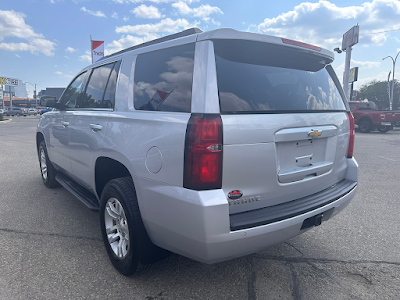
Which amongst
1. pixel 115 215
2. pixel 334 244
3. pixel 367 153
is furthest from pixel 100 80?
pixel 367 153

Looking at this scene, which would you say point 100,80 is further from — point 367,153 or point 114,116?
point 367,153

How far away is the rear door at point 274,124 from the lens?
205 centimetres

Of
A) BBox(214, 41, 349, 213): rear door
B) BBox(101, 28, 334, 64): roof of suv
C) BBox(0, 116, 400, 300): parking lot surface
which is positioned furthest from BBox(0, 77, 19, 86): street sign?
BBox(214, 41, 349, 213): rear door

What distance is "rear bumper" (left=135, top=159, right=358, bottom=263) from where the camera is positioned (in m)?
1.91

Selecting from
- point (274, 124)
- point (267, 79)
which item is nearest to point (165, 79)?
point (267, 79)

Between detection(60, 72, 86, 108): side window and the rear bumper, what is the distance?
2.18 metres

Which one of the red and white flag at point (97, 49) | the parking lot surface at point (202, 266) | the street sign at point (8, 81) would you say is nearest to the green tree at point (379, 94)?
the red and white flag at point (97, 49)

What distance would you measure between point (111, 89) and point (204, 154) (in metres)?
1.55

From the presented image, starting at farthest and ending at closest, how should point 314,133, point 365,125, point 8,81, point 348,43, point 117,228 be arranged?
1. point 8,81
2. point 348,43
3. point 365,125
4. point 117,228
5. point 314,133

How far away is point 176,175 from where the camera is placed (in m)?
2.04

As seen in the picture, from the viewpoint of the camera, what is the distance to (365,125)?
17.2 m

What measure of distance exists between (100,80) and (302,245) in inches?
109

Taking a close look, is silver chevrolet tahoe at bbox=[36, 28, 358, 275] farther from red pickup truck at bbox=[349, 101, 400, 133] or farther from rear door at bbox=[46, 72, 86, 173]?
red pickup truck at bbox=[349, 101, 400, 133]

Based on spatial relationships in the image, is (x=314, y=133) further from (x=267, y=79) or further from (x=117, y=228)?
(x=117, y=228)
